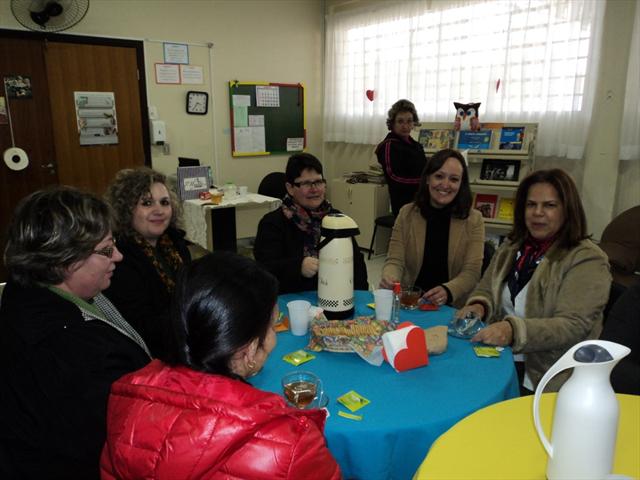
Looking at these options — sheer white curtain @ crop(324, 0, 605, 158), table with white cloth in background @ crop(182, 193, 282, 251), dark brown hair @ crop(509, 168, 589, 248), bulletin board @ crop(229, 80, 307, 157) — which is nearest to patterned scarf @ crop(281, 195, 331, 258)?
dark brown hair @ crop(509, 168, 589, 248)

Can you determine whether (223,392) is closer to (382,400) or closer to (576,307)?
(382,400)

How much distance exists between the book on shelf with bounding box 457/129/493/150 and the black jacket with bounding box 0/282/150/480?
3985mm

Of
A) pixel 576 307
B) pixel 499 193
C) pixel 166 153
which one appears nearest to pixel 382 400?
pixel 576 307

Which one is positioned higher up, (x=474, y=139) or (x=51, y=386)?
(x=474, y=139)

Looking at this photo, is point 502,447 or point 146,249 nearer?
point 502,447

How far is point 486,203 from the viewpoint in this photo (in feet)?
14.9

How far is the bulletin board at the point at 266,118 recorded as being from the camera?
560cm

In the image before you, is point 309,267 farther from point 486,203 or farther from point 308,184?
point 486,203

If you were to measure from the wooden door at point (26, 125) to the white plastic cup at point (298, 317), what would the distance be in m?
3.74

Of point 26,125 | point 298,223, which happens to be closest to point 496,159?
point 298,223

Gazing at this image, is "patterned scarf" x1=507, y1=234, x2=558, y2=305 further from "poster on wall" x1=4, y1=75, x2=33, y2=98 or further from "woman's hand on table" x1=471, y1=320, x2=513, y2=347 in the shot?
"poster on wall" x1=4, y1=75, x2=33, y2=98

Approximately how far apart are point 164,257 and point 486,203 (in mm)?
3365

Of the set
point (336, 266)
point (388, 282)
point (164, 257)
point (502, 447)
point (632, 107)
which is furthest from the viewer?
point (632, 107)

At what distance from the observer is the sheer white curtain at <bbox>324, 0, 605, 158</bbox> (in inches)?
157
